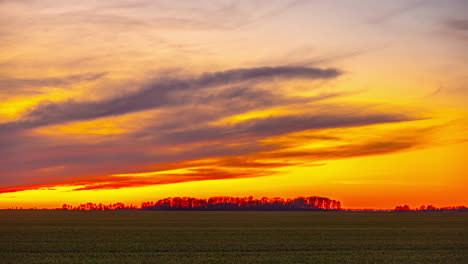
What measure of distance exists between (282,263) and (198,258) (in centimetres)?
633

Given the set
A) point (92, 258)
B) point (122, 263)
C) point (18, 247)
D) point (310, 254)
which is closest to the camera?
point (122, 263)

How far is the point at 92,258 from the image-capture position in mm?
36188

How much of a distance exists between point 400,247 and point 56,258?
29.2m

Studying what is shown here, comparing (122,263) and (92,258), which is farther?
(92,258)

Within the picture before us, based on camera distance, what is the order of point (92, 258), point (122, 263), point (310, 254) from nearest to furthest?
point (122, 263) → point (92, 258) → point (310, 254)

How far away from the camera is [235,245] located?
46.2 m

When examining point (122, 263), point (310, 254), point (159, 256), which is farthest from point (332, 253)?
point (122, 263)

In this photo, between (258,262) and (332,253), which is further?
(332,253)

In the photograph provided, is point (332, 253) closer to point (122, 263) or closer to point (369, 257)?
point (369, 257)

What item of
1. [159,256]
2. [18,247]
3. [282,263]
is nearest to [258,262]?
[282,263]

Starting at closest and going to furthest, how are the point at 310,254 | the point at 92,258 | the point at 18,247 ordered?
1. the point at 92,258
2. the point at 310,254
3. the point at 18,247

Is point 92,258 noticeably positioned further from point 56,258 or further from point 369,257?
point 369,257

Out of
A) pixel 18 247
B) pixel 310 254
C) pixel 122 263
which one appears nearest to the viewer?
pixel 122 263

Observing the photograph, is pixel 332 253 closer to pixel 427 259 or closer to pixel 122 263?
pixel 427 259
